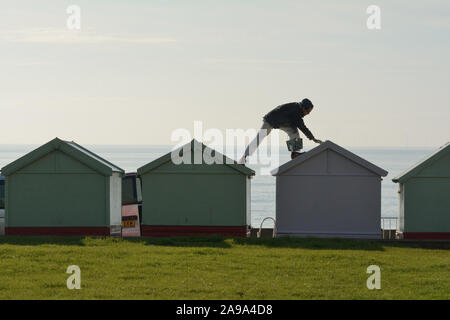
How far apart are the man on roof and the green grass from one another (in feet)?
11.1

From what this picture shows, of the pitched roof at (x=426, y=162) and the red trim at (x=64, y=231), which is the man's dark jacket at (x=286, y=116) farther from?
the red trim at (x=64, y=231)

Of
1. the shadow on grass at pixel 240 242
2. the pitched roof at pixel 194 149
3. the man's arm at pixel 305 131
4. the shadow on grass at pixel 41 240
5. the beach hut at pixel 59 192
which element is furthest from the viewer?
the man's arm at pixel 305 131

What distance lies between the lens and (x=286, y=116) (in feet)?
86.9

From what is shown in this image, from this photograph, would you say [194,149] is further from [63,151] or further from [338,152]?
[338,152]

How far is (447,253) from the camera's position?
22750 millimetres

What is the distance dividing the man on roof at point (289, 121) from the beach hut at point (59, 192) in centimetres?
461

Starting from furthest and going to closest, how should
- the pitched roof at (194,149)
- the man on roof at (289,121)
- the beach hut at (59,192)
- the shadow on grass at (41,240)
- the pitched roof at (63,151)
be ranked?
the man on roof at (289,121)
the beach hut at (59,192)
the pitched roof at (63,151)
the pitched roof at (194,149)
the shadow on grass at (41,240)

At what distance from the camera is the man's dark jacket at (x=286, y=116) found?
26.5 m

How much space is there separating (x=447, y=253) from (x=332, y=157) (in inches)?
165

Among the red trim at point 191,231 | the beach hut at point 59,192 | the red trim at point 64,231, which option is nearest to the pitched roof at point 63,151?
the beach hut at point 59,192

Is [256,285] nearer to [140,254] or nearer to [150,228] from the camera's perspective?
[140,254]

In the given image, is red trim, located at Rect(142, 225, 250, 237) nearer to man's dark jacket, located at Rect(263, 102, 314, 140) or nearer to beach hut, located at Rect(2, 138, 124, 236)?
beach hut, located at Rect(2, 138, 124, 236)

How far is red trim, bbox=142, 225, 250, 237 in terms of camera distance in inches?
987

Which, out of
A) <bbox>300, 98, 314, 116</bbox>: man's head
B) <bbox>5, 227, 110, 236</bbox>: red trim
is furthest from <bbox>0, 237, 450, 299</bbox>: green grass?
<bbox>300, 98, 314, 116</bbox>: man's head
